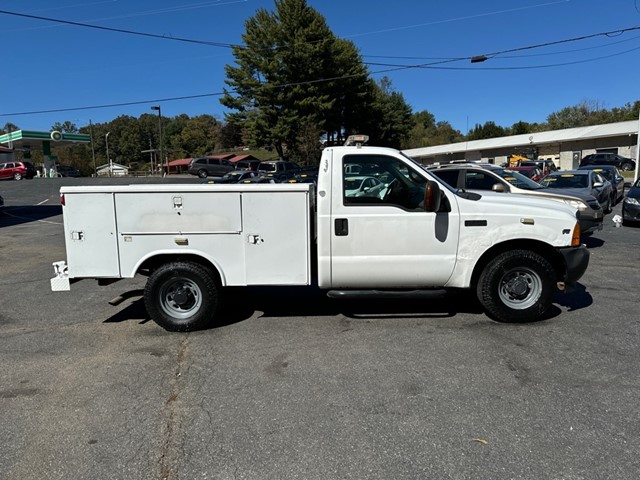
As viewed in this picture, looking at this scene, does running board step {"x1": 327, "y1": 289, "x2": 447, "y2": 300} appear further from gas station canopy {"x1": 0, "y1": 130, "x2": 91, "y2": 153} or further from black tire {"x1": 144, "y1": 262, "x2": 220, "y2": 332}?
gas station canopy {"x1": 0, "y1": 130, "x2": 91, "y2": 153}

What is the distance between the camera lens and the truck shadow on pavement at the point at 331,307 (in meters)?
6.07

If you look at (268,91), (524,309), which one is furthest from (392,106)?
(524,309)

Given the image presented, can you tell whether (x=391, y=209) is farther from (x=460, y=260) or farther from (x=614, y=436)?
(x=614, y=436)

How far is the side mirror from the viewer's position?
5207 mm

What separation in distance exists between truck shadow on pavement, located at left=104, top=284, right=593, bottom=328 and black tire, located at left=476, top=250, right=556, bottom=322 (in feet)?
1.37

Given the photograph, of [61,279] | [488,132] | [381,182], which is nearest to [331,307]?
[381,182]

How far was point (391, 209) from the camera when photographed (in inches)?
213

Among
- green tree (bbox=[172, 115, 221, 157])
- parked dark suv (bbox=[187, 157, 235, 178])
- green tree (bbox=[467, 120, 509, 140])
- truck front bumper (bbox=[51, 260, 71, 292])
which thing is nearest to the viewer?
Result: truck front bumper (bbox=[51, 260, 71, 292])

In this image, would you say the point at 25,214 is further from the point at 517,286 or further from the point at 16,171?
the point at 16,171

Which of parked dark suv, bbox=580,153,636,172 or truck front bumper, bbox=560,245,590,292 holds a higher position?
parked dark suv, bbox=580,153,636,172

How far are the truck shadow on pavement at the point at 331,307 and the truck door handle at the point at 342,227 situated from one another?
3.89 feet

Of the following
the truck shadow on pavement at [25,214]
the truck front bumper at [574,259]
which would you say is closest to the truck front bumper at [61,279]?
the truck front bumper at [574,259]

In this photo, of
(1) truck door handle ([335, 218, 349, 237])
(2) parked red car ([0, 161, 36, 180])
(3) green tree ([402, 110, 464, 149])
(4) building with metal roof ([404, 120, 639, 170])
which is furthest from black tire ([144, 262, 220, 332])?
(3) green tree ([402, 110, 464, 149])

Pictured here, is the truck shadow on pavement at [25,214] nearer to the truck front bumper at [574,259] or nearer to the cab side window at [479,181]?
the cab side window at [479,181]
